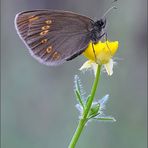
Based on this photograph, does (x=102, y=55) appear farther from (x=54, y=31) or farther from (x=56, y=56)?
(x=54, y=31)

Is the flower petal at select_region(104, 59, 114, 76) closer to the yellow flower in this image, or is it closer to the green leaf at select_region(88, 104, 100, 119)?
the yellow flower

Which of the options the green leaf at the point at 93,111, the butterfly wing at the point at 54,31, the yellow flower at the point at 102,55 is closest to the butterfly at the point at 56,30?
the butterfly wing at the point at 54,31

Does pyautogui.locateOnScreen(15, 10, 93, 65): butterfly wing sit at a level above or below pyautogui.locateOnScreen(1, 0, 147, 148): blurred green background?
above

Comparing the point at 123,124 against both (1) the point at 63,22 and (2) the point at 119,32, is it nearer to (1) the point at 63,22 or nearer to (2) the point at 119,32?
(2) the point at 119,32

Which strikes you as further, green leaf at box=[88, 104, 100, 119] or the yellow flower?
the yellow flower

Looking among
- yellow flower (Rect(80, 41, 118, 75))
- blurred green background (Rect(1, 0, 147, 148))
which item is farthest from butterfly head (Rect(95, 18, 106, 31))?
blurred green background (Rect(1, 0, 147, 148))

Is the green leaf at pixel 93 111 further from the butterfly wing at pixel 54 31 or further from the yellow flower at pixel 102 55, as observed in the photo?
the butterfly wing at pixel 54 31
